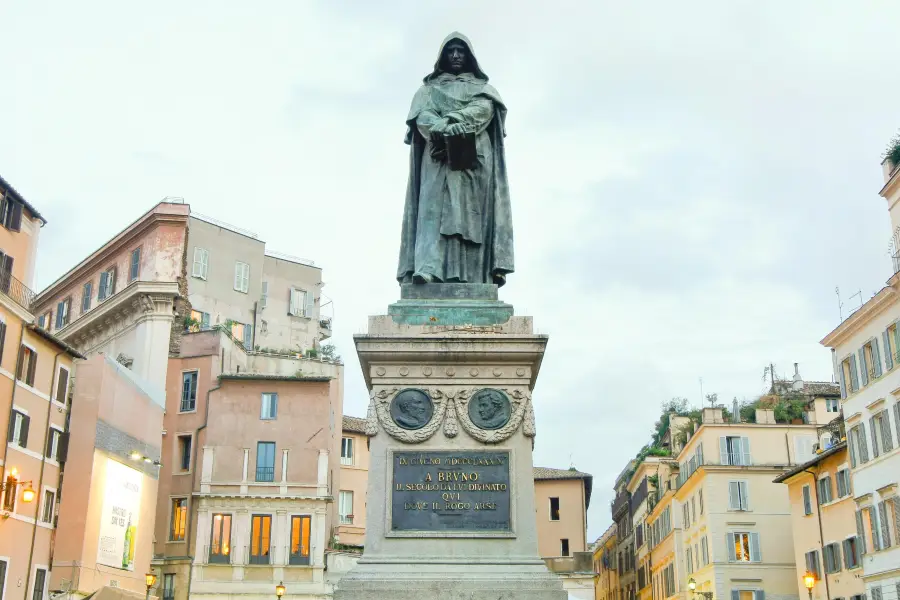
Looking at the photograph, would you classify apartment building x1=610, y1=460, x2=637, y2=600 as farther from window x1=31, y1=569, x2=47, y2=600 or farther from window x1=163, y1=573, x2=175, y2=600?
window x1=31, y1=569, x2=47, y2=600

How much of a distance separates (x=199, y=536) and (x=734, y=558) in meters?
30.5

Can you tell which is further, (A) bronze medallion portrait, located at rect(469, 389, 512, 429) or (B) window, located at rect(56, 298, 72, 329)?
(B) window, located at rect(56, 298, 72, 329)

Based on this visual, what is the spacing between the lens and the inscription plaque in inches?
455

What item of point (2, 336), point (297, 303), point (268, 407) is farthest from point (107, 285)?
point (2, 336)

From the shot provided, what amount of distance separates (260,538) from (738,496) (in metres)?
28.0

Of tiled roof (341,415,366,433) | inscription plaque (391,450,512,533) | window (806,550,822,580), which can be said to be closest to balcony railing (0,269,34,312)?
tiled roof (341,415,366,433)

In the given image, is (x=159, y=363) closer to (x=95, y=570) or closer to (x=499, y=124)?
(x=95, y=570)

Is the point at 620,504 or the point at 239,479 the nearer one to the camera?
the point at 239,479

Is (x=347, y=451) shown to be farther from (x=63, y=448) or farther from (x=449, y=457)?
(x=449, y=457)

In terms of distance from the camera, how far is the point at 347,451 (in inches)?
2477

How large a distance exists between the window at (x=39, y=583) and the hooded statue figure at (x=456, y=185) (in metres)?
32.8

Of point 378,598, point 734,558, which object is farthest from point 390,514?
point 734,558

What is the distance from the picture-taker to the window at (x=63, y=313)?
6270cm

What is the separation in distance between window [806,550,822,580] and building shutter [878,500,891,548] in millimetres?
9553
